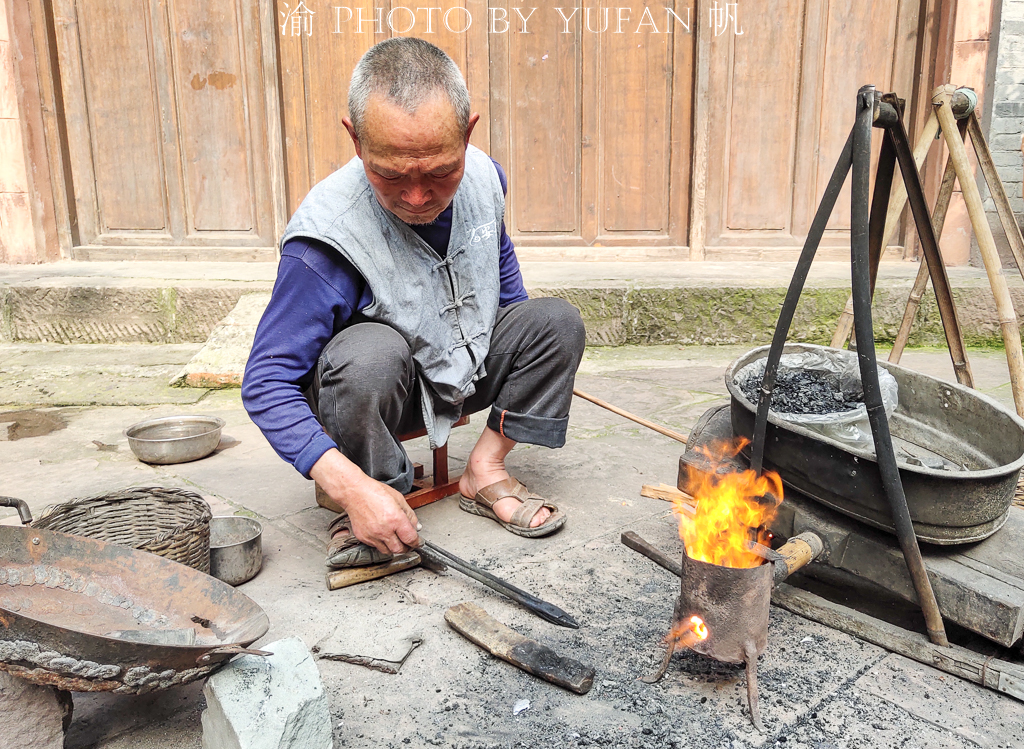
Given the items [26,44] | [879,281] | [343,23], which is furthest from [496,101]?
[26,44]

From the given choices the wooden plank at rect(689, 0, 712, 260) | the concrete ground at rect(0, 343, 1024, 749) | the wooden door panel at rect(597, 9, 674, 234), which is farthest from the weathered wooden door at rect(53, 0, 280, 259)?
the wooden plank at rect(689, 0, 712, 260)

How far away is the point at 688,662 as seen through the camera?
1.91 metres

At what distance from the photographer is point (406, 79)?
1.96m

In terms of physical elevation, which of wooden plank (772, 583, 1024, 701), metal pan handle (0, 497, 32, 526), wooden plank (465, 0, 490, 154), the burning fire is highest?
wooden plank (465, 0, 490, 154)

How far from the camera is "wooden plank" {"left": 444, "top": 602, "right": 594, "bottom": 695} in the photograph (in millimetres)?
1805

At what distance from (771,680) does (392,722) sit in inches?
34.2

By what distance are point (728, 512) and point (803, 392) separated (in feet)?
1.90

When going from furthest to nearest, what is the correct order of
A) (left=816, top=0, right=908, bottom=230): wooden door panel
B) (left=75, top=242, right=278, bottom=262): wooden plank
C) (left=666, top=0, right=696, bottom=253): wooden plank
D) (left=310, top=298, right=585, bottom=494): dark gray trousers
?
(left=75, top=242, right=278, bottom=262): wooden plank, (left=666, top=0, right=696, bottom=253): wooden plank, (left=816, top=0, right=908, bottom=230): wooden door panel, (left=310, top=298, right=585, bottom=494): dark gray trousers

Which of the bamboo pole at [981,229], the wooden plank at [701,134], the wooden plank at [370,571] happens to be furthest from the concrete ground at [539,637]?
the wooden plank at [701,134]

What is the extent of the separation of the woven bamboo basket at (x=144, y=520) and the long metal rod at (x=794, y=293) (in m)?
1.44


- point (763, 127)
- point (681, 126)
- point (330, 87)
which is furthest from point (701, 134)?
point (330, 87)

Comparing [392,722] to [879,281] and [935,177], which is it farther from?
[935,177]

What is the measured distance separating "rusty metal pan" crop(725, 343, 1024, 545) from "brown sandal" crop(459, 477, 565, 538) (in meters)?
0.70

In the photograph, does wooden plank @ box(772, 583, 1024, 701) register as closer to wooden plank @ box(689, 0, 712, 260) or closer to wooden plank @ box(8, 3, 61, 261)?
wooden plank @ box(689, 0, 712, 260)
